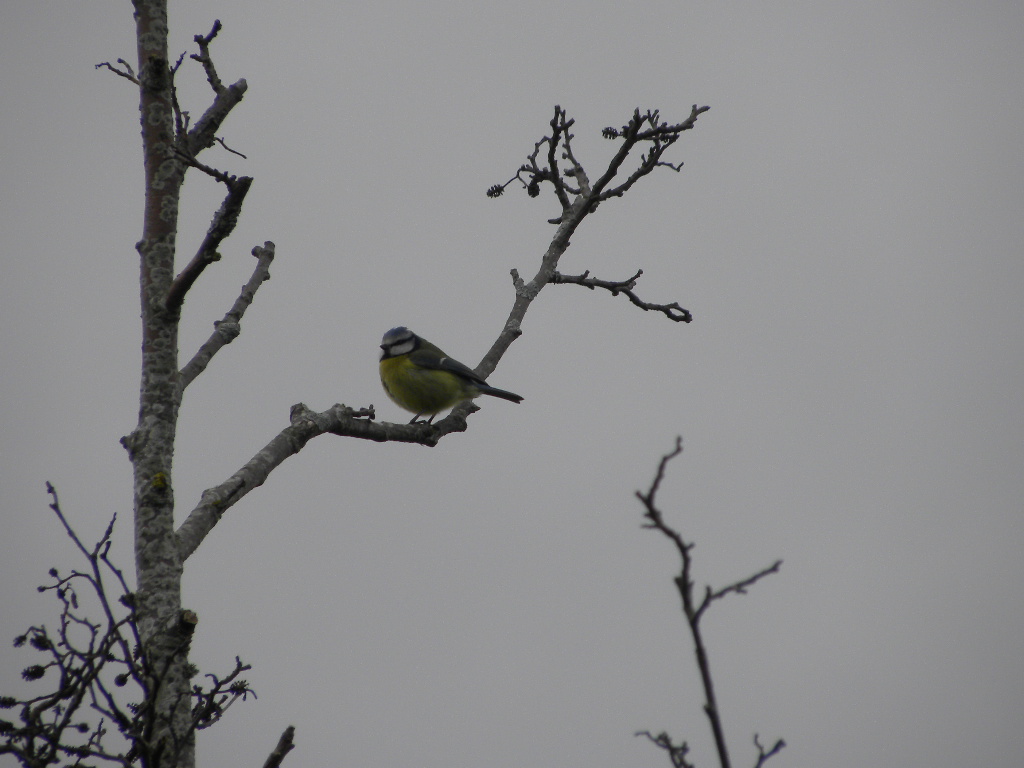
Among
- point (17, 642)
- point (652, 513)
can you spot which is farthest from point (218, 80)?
point (652, 513)

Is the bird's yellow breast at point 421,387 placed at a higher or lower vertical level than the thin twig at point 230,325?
higher

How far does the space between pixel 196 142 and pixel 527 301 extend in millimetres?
2939

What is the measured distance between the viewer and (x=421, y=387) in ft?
27.0

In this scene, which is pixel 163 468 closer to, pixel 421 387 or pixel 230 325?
pixel 230 325

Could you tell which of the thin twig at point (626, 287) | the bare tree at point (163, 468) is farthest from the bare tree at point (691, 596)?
the thin twig at point (626, 287)

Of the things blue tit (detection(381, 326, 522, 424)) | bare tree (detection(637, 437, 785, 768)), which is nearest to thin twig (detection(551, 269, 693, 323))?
blue tit (detection(381, 326, 522, 424))

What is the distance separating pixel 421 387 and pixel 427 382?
77mm

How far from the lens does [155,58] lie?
4047 millimetres

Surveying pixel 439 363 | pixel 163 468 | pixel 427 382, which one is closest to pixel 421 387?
pixel 427 382

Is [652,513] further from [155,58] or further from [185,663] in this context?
[155,58]

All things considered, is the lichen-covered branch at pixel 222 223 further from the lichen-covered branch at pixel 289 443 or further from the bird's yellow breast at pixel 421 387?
the bird's yellow breast at pixel 421 387

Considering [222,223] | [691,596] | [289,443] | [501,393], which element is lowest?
[691,596]

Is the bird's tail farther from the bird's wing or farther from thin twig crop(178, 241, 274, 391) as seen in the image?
thin twig crop(178, 241, 274, 391)

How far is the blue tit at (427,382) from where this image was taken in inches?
321
